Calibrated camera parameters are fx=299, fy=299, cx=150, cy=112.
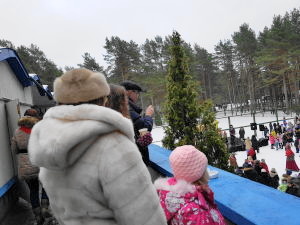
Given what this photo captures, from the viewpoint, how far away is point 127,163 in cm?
131

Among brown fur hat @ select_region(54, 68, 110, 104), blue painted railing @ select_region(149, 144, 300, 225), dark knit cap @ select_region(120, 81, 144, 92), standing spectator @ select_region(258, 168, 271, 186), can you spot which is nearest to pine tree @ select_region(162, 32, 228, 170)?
dark knit cap @ select_region(120, 81, 144, 92)

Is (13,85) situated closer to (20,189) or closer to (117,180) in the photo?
(20,189)

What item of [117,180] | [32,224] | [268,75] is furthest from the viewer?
[268,75]

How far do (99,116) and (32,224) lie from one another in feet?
12.1

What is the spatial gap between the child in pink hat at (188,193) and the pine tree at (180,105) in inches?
157

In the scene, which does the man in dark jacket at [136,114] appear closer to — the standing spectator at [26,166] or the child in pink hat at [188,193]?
the child in pink hat at [188,193]

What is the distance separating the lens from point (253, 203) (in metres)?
2.21

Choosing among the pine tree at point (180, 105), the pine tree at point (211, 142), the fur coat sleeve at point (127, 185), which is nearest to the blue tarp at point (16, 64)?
the pine tree at point (180, 105)

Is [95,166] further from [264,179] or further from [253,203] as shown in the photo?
[264,179]

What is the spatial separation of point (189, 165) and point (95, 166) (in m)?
0.77

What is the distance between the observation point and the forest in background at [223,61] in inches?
1662

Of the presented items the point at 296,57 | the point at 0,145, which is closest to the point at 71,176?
the point at 0,145

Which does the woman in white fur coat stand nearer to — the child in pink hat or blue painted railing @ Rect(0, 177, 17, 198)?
the child in pink hat

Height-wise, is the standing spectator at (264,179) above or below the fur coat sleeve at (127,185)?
below
